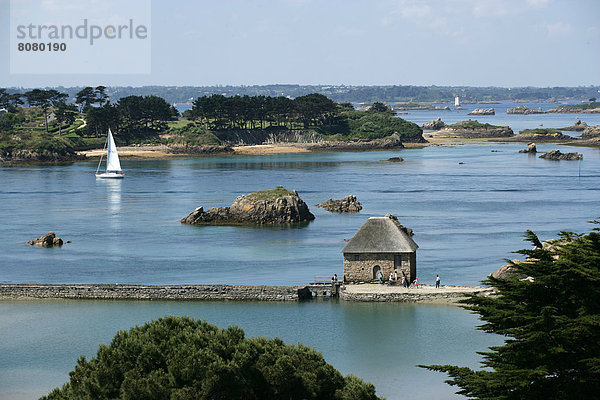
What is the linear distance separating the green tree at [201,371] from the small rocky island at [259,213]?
48008 millimetres

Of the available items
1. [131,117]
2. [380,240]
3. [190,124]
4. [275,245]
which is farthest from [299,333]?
[190,124]

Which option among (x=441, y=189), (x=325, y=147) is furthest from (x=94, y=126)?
(x=441, y=189)

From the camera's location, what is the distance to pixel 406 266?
144 feet

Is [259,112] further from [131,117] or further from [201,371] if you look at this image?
[201,371]

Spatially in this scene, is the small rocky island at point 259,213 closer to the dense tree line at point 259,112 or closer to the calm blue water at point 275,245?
the calm blue water at point 275,245

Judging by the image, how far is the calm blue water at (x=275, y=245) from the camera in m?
36.2

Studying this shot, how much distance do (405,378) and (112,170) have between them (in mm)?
88728

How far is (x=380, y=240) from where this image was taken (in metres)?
43.7

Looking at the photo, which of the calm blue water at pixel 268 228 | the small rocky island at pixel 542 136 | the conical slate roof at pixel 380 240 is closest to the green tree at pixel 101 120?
the calm blue water at pixel 268 228

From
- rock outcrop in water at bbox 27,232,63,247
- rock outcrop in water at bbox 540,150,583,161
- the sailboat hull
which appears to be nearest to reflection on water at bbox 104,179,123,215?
the sailboat hull

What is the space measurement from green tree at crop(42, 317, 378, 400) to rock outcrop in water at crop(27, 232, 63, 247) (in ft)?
134

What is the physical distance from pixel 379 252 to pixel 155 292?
1104cm

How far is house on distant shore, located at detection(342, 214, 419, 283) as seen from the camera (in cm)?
4369

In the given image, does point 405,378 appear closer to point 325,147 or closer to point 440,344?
point 440,344
